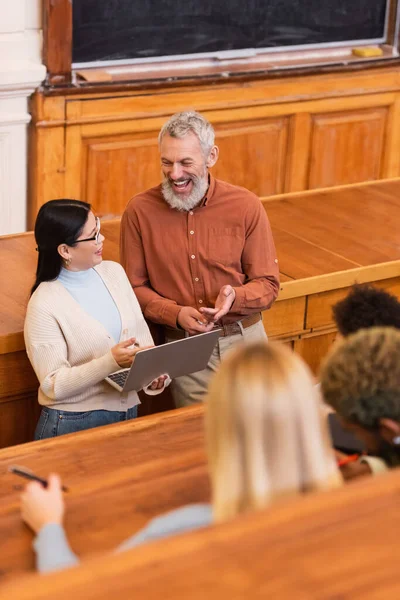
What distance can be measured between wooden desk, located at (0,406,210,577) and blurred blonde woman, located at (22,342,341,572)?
2.22 ft

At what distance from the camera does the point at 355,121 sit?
7.21m

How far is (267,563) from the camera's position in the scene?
125 cm

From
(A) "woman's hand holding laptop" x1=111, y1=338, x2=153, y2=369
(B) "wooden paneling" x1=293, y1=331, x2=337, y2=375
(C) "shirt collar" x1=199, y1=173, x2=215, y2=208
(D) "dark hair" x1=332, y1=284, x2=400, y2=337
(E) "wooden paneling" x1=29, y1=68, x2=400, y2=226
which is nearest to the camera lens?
(D) "dark hair" x1=332, y1=284, x2=400, y2=337

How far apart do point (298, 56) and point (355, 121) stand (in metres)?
0.62

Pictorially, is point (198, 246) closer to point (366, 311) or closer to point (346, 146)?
point (366, 311)

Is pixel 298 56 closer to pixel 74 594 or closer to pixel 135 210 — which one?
pixel 135 210

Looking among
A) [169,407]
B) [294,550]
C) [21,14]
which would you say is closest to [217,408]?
[294,550]

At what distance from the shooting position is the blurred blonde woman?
1.50 metres

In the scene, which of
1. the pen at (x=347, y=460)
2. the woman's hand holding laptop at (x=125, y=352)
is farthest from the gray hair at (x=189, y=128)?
the pen at (x=347, y=460)

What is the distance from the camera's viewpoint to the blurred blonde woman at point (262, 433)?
58.9 inches

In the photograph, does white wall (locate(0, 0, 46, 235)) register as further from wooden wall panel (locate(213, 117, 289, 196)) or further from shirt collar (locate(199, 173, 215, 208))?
shirt collar (locate(199, 173, 215, 208))

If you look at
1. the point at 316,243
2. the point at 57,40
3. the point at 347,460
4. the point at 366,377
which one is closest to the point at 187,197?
the point at 316,243

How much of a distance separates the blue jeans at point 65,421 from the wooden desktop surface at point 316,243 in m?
0.31

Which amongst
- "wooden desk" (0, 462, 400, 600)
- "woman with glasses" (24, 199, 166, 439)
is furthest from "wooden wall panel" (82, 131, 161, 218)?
"wooden desk" (0, 462, 400, 600)
